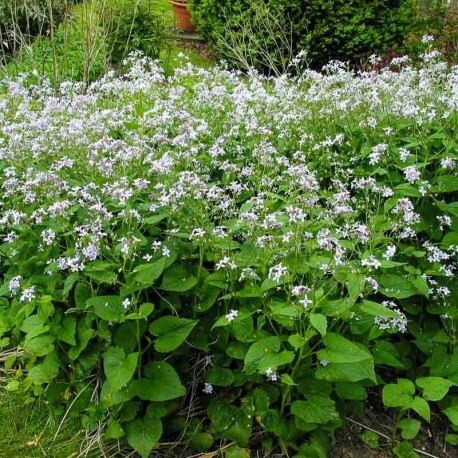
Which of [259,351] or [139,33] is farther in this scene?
[139,33]

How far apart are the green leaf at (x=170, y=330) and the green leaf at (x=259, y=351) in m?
0.31

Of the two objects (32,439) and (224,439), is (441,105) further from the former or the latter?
(32,439)

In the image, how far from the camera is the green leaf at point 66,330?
293 centimetres

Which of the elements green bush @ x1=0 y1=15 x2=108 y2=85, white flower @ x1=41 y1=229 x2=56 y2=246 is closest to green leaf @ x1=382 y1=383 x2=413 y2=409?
white flower @ x1=41 y1=229 x2=56 y2=246

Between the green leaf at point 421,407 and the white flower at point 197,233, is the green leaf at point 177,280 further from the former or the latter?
the green leaf at point 421,407

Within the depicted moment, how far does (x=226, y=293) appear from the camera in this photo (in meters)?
2.95

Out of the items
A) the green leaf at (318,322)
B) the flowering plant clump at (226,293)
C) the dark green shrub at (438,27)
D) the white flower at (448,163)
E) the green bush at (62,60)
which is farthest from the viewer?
the dark green shrub at (438,27)

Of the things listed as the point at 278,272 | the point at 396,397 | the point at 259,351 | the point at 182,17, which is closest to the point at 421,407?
the point at 396,397

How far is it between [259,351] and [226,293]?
455 millimetres

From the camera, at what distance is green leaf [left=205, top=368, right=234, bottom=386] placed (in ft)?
9.34

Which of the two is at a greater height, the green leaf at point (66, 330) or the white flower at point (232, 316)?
the white flower at point (232, 316)

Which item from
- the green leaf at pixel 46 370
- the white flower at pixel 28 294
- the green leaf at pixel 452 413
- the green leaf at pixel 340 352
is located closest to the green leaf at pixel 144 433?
the green leaf at pixel 46 370

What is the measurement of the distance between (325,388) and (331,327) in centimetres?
28

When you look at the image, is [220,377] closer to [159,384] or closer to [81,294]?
[159,384]
